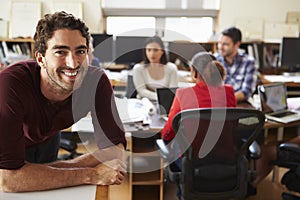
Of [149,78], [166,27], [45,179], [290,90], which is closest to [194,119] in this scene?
[45,179]

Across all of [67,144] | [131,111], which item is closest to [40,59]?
[131,111]

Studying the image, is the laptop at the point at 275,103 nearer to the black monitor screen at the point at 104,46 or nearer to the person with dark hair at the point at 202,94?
the person with dark hair at the point at 202,94

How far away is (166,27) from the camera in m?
5.61

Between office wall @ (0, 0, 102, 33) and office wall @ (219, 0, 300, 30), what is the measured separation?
5.90 ft

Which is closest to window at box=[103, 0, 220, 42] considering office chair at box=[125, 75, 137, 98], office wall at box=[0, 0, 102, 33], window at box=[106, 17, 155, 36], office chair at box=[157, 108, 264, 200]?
window at box=[106, 17, 155, 36]

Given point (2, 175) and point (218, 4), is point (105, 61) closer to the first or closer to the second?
point (218, 4)

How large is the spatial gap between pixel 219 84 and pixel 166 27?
3.37 meters

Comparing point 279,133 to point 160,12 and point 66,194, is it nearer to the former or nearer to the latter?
point 66,194

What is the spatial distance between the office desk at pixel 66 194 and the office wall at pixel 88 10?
4305 mm

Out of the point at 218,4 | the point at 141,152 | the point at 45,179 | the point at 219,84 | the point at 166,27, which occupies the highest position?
the point at 218,4

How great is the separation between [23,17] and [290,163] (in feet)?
14.0

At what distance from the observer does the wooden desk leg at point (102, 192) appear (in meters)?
1.33

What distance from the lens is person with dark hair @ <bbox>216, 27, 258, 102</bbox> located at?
140 inches

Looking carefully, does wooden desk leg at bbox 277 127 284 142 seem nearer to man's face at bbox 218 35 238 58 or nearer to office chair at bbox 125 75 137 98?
man's face at bbox 218 35 238 58
